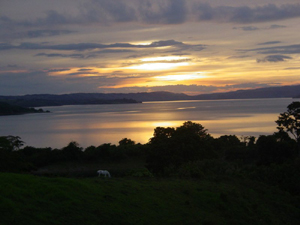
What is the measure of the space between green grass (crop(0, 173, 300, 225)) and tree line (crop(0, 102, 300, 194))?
2.75 meters

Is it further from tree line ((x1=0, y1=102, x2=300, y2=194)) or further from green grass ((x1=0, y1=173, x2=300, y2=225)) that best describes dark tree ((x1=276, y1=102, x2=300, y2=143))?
green grass ((x1=0, y1=173, x2=300, y2=225))

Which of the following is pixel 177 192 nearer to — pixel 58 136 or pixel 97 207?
pixel 97 207

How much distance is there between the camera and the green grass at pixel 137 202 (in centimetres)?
809

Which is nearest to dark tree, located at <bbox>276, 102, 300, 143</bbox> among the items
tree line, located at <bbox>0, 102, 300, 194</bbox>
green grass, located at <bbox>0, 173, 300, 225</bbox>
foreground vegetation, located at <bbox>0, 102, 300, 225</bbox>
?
tree line, located at <bbox>0, 102, 300, 194</bbox>

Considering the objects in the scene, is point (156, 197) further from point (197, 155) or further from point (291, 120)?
point (291, 120)

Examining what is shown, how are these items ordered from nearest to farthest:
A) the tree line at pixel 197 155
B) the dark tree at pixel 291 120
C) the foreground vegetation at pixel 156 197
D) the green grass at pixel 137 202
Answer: the green grass at pixel 137 202 → the foreground vegetation at pixel 156 197 → the tree line at pixel 197 155 → the dark tree at pixel 291 120

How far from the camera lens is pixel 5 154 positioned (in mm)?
17453

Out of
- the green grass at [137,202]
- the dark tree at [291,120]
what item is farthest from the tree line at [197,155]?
the green grass at [137,202]

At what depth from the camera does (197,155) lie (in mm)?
26406

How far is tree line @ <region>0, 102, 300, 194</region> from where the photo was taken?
17156 mm

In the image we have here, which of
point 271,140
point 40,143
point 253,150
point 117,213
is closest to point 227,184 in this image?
point 117,213

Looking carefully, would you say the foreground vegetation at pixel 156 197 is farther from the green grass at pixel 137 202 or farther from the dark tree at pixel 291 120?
the dark tree at pixel 291 120

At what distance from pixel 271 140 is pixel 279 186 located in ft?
43.2

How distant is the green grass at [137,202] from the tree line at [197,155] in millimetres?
2747
